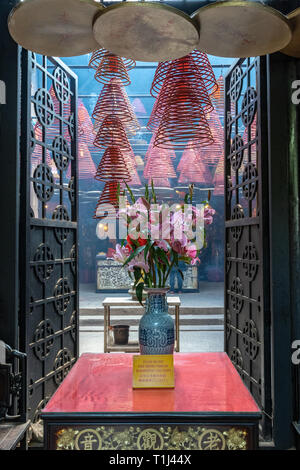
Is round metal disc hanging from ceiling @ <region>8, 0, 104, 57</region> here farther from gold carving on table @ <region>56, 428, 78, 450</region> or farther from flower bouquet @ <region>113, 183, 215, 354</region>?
gold carving on table @ <region>56, 428, 78, 450</region>

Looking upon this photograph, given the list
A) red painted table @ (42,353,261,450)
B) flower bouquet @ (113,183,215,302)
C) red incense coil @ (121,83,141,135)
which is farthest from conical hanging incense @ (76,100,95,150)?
red painted table @ (42,353,261,450)

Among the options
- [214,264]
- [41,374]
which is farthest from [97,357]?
[214,264]

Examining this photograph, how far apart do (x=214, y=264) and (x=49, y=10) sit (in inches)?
366

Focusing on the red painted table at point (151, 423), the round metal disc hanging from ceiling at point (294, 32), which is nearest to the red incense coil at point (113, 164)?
the round metal disc hanging from ceiling at point (294, 32)

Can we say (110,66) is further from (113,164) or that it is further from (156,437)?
(156,437)

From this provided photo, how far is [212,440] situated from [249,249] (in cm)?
147

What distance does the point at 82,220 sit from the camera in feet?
34.2

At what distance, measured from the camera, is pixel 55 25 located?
146 centimetres

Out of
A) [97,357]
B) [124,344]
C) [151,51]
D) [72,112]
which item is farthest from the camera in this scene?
[124,344]

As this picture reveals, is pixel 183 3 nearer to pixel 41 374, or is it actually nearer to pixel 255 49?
pixel 255 49

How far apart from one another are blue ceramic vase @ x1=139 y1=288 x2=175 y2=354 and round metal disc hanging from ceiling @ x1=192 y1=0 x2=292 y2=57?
1018 millimetres

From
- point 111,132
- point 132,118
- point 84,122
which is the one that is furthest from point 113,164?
point 84,122

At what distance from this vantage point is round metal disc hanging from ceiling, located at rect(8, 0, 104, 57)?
1337mm

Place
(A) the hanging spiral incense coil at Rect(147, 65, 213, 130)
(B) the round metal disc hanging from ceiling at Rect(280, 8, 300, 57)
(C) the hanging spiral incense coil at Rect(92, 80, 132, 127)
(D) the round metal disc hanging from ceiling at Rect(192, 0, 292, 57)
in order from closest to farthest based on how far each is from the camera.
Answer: (D) the round metal disc hanging from ceiling at Rect(192, 0, 292, 57)
(B) the round metal disc hanging from ceiling at Rect(280, 8, 300, 57)
(A) the hanging spiral incense coil at Rect(147, 65, 213, 130)
(C) the hanging spiral incense coil at Rect(92, 80, 132, 127)
